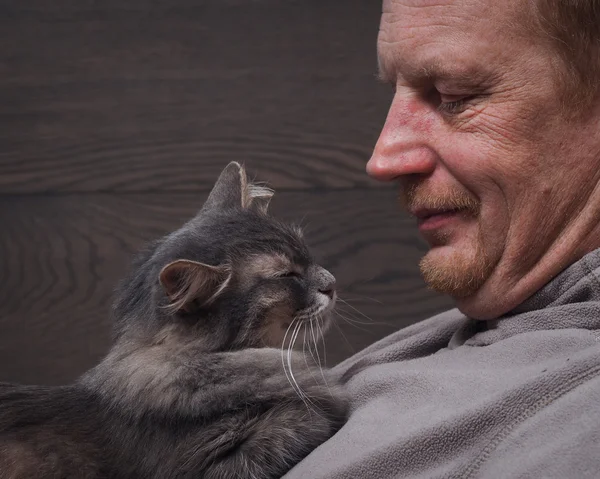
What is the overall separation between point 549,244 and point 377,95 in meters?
1.16

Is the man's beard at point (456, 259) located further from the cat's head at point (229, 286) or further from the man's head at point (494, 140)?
the cat's head at point (229, 286)

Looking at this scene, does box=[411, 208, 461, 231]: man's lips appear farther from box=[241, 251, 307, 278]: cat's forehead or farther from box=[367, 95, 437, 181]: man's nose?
box=[241, 251, 307, 278]: cat's forehead

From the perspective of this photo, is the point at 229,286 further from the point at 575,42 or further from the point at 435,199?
the point at 575,42

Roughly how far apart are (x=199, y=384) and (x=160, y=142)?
3.97 ft

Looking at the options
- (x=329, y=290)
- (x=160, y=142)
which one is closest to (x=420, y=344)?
(x=329, y=290)

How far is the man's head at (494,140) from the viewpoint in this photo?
1516 mm

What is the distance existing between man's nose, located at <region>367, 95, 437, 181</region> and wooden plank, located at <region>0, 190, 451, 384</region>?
0.99 meters

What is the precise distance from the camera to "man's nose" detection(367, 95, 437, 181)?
1677 millimetres

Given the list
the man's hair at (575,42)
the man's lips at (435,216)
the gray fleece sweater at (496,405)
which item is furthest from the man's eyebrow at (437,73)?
the gray fleece sweater at (496,405)

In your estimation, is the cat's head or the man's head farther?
the cat's head

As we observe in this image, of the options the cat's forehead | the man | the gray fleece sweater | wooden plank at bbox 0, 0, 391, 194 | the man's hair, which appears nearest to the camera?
the gray fleece sweater

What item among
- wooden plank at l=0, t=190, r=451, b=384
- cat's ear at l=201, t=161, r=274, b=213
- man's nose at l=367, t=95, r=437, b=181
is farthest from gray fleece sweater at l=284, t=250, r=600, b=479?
wooden plank at l=0, t=190, r=451, b=384

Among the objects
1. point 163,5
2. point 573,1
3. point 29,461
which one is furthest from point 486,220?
point 163,5

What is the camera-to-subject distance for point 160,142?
2.66 metres
